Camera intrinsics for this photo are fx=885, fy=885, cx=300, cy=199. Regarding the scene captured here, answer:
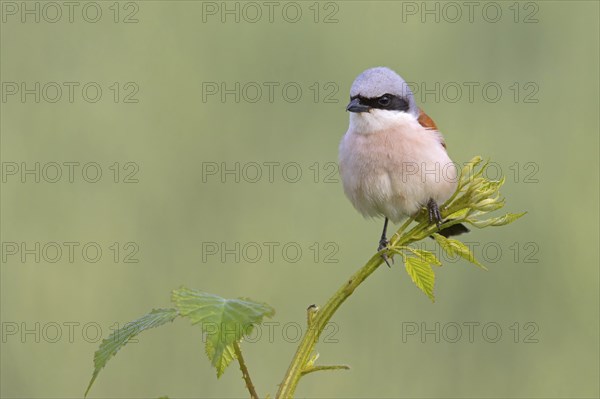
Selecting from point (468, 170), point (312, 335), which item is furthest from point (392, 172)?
point (312, 335)

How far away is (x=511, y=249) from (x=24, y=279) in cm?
203

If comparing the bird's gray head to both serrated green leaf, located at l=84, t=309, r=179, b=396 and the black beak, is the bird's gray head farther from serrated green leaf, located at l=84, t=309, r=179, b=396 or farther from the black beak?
serrated green leaf, located at l=84, t=309, r=179, b=396

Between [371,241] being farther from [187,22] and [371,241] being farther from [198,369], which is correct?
[187,22]

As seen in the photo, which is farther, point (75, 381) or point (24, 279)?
point (24, 279)

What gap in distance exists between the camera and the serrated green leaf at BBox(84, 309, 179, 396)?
93 centimetres

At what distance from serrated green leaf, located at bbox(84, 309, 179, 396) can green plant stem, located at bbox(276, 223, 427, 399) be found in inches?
5.4

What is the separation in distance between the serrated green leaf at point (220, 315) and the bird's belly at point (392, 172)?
151cm

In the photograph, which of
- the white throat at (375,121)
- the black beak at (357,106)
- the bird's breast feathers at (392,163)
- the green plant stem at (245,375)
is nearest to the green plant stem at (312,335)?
the green plant stem at (245,375)

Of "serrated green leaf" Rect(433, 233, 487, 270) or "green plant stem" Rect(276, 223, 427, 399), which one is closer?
"green plant stem" Rect(276, 223, 427, 399)

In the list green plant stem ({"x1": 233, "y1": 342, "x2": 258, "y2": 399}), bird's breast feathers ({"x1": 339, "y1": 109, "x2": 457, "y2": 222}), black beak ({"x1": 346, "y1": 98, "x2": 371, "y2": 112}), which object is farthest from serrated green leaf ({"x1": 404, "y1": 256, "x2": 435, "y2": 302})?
black beak ({"x1": 346, "y1": 98, "x2": 371, "y2": 112})

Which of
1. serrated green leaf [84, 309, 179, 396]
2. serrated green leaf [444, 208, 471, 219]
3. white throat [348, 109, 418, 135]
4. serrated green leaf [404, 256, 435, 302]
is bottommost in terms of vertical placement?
serrated green leaf [84, 309, 179, 396]

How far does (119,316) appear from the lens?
3.52 m

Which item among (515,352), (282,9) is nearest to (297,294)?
(515,352)

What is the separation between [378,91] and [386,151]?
0.60ft
